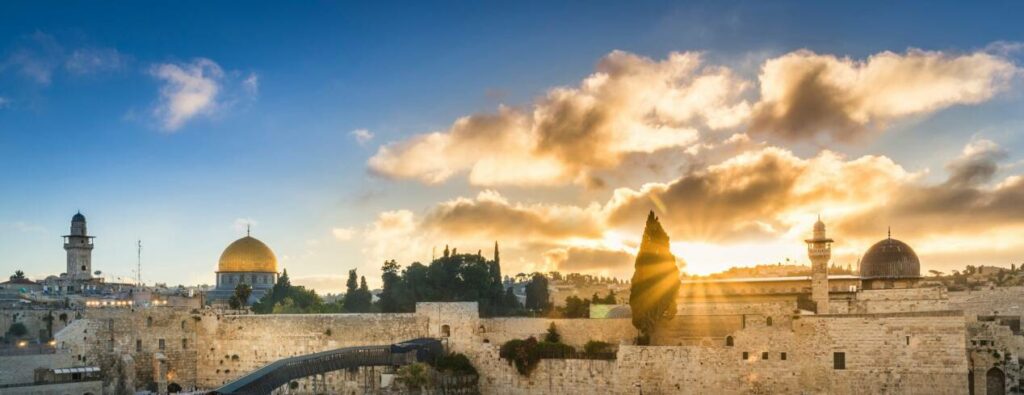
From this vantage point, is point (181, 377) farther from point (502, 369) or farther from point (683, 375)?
point (683, 375)

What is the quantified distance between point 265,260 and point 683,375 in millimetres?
46018

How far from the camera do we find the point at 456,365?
3334cm

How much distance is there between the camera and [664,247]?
104ft

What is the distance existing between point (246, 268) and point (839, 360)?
50.5 m

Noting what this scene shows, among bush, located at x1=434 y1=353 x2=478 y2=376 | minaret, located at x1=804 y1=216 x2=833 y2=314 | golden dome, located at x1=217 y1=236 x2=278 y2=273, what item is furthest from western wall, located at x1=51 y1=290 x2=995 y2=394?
golden dome, located at x1=217 y1=236 x2=278 y2=273

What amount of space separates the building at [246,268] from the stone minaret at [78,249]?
9.29 m

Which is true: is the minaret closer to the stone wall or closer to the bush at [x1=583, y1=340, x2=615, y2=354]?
the bush at [x1=583, y1=340, x2=615, y2=354]

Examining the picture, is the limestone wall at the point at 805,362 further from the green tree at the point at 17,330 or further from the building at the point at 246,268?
the building at the point at 246,268

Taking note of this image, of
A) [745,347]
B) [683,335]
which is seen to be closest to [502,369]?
[683,335]

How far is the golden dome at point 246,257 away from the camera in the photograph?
65.9 metres

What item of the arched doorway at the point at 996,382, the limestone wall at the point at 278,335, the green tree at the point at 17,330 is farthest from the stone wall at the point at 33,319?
the arched doorway at the point at 996,382

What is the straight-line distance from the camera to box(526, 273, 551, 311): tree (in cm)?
6012

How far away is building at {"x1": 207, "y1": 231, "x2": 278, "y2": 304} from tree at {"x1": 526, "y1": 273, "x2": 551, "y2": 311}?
21.0 meters

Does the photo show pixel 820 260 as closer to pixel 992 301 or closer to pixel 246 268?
pixel 992 301
